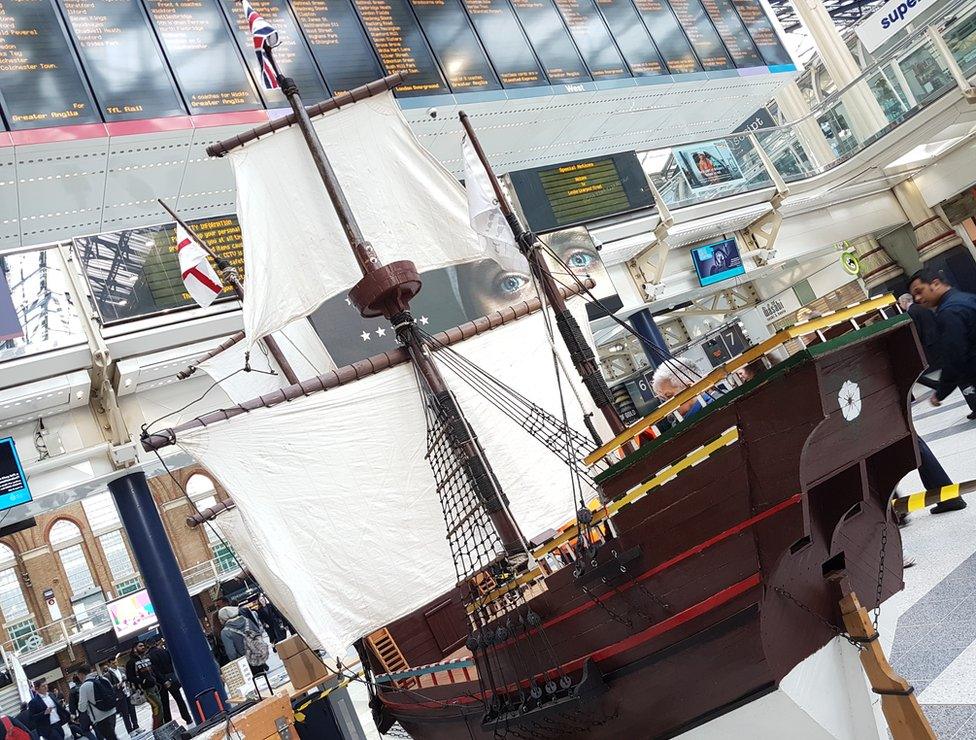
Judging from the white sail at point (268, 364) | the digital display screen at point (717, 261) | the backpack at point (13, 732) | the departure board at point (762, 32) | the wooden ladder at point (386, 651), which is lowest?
the wooden ladder at point (386, 651)

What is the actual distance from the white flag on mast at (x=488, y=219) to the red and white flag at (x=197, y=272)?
2.77 meters

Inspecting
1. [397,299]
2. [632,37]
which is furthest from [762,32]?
[397,299]

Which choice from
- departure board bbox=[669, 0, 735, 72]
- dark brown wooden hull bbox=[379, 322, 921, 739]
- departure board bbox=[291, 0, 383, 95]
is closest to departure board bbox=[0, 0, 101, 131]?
departure board bbox=[291, 0, 383, 95]

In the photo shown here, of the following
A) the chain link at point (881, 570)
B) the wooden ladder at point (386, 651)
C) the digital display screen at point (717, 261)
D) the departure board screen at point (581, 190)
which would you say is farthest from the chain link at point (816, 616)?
the digital display screen at point (717, 261)

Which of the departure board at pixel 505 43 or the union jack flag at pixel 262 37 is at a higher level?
the departure board at pixel 505 43

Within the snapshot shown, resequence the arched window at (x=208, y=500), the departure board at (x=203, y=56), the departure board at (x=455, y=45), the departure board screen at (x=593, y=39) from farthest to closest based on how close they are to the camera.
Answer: the arched window at (x=208, y=500), the departure board screen at (x=593, y=39), the departure board at (x=455, y=45), the departure board at (x=203, y=56)

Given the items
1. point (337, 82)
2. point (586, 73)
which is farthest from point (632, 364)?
point (337, 82)

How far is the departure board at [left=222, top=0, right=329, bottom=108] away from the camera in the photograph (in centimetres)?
945

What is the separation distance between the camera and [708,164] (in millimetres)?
14211

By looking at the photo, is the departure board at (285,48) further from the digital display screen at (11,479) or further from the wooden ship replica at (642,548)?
the digital display screen at (11,479)

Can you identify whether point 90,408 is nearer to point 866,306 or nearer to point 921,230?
point 866,306

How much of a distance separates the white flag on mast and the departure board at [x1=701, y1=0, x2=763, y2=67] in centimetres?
810

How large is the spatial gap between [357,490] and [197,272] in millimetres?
2781

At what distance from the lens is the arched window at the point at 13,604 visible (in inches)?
1145
